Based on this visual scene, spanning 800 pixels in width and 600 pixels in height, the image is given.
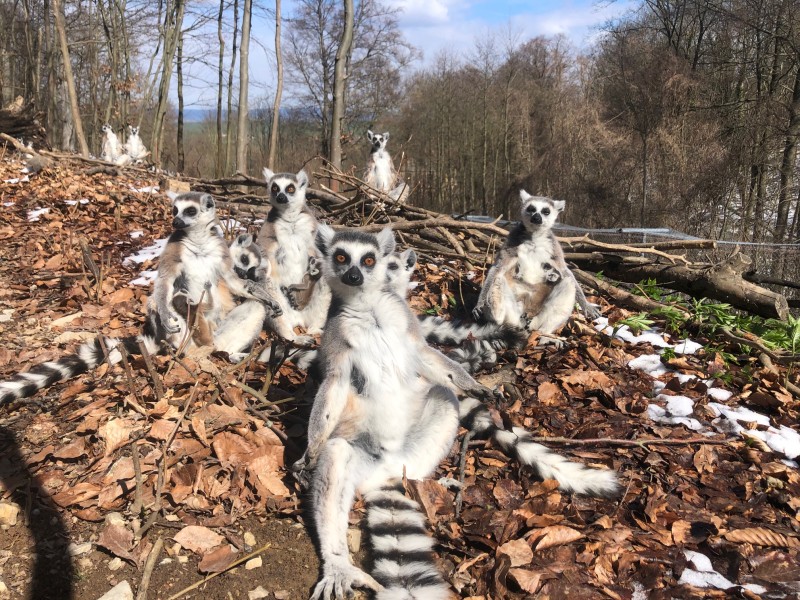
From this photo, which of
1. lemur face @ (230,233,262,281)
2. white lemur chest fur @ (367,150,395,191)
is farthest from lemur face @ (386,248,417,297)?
white lemur chest fur @ (367,150,395,191)

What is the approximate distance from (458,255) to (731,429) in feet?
13.0

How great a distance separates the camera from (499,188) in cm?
2722

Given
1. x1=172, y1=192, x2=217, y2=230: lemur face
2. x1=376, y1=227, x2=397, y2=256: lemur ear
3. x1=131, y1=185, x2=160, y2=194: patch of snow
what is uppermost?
x1=131, y1=185, x2=160, y2=194: patch of snow

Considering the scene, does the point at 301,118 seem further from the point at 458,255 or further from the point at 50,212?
the point at 458,255

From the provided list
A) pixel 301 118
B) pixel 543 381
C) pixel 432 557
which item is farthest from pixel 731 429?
pixel 301 118

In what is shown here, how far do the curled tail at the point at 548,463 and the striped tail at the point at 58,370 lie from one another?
2809 millimetres

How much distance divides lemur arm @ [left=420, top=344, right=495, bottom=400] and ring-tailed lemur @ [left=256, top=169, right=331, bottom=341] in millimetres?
2624

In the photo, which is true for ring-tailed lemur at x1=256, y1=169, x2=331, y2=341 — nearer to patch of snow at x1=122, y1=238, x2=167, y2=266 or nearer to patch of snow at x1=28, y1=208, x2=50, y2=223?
patch of snow at x1=122, y1=238, x2=167, y2=266

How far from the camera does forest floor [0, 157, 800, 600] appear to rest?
251cm

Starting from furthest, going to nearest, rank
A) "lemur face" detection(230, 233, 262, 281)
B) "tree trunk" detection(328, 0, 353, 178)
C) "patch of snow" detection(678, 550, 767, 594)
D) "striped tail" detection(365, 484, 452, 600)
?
"tree trunk" detection(328, 0, 353, 178)
"lemur face" detection(230, 233, 262, 281)
"patch of snow" detection(678, 550, 767, 594)
"striped tail" detection(365, 484, 452, 600)

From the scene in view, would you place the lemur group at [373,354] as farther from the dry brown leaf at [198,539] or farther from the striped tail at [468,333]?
the dry brown leaf at [198,539]

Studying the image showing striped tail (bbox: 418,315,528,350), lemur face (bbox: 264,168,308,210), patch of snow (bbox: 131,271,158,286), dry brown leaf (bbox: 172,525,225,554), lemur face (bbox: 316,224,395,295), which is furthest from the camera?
patch of snow (bbox: 131,271,158,286)

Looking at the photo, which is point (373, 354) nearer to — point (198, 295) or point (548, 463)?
point (548, 463)

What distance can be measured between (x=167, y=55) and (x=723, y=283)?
2347 centimetres
